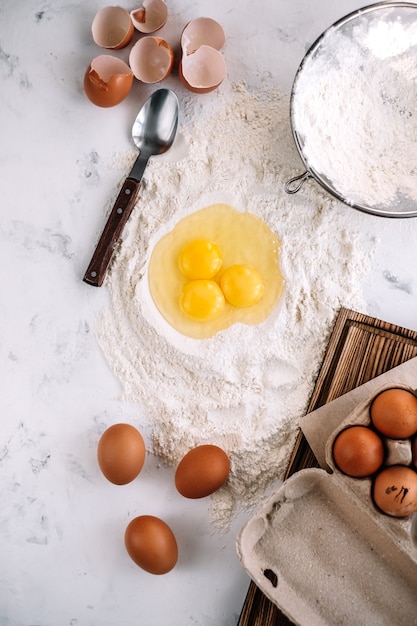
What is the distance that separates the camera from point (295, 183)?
159 centimetres

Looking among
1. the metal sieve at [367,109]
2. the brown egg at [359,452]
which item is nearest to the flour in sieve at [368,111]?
the metal sieve at [367,109]

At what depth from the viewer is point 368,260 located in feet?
5.15

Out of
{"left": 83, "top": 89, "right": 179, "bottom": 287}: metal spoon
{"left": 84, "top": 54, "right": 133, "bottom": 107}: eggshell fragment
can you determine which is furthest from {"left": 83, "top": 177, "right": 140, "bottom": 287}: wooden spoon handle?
{"left": 84, "top": 54, "right": 133, "bottom": 107}: eggshell fragment

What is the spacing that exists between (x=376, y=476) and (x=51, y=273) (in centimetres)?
100

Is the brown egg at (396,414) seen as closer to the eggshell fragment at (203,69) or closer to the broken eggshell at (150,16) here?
the eggshell fragment at (203,69)

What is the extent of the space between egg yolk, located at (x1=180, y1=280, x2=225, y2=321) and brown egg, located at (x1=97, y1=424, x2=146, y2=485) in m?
0.34

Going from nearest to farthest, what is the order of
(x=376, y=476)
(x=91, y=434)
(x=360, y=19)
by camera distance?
(x=376, y=476) → (x=360, y=19) → (x=91, y=434)

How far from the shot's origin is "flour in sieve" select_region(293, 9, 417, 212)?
1.53 metres

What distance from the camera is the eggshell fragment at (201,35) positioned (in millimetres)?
1606

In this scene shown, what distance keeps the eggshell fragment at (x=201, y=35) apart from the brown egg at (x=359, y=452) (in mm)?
1093

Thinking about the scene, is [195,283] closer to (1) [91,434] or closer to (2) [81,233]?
(2) [81,233]

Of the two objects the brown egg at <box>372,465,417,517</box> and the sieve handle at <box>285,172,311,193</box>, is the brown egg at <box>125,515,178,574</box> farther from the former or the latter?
the sieve handle at <box>285,172,311,193</box>

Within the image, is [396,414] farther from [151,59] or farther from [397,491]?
[151,59]

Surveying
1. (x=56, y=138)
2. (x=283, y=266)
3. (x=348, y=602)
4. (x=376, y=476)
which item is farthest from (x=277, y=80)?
(x=348, y=602)
